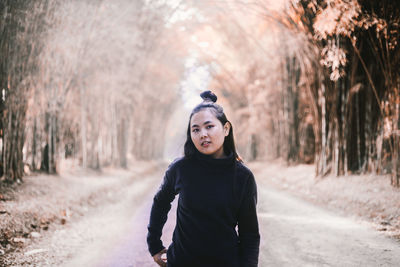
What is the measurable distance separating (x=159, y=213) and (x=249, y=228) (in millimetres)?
486

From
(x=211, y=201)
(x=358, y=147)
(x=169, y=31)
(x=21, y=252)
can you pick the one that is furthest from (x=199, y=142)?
(x=169, y=31)

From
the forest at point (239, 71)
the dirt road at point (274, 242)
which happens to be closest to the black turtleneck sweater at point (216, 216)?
the dirt road at point (274, 242)

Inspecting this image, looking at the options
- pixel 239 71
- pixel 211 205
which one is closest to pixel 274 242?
pixel 211 205

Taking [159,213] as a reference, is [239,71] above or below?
above

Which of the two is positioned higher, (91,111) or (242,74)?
(242,74)

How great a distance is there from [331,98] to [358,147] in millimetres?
1566

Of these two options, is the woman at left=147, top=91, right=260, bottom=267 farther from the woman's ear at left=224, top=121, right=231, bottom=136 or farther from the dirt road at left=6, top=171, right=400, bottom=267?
the dirt road at left=6, top=171, right=400, bottom=267

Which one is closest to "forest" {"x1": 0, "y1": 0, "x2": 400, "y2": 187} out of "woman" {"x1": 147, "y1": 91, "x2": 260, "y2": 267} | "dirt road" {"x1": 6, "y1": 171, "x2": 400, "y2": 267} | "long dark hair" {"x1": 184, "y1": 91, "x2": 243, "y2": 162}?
"dirt road" {"x1": 6, "y1": 171, "x2": 400, "y2": 267}

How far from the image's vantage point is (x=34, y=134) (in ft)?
29.7

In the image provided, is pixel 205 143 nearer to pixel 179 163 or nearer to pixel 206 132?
pixel 206 132

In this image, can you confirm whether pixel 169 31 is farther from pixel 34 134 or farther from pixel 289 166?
pixel 34 134

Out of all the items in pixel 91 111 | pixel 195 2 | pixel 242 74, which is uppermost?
pixel 195 2

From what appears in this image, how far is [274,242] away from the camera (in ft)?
13.7

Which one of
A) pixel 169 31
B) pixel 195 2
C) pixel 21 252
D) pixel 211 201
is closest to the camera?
pixel 211 201
